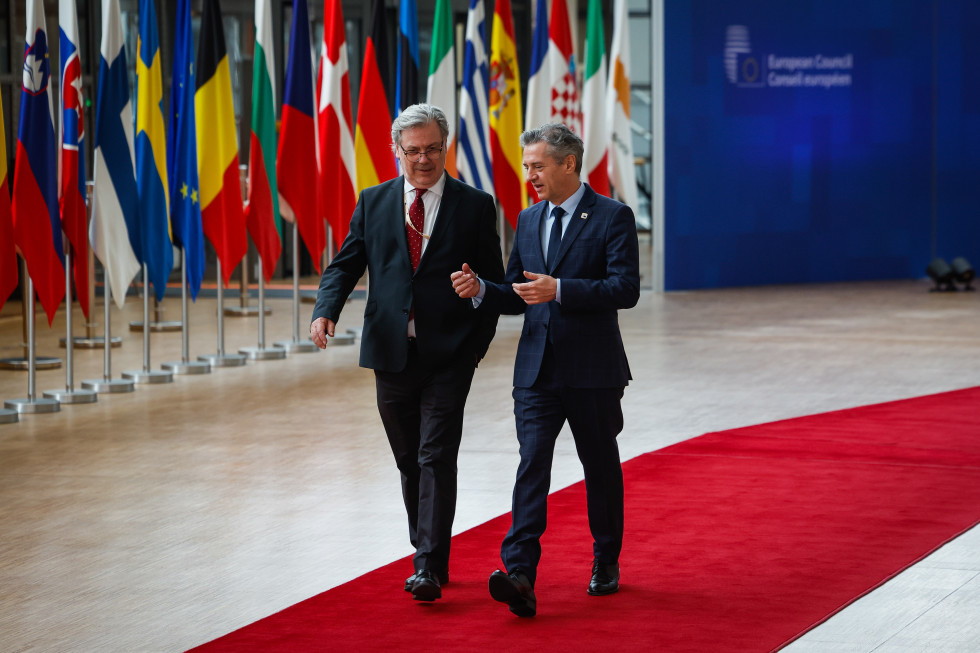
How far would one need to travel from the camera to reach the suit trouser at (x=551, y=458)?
4.29m

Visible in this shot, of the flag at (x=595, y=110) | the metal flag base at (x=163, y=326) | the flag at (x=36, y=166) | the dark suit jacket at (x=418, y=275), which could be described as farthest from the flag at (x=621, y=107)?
the dark suit jacket at (x=418, y=275)

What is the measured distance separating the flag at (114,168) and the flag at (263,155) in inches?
61.2

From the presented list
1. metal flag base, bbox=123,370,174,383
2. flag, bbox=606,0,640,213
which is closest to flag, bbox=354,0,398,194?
metal flag base, bbox=123,370,174,383

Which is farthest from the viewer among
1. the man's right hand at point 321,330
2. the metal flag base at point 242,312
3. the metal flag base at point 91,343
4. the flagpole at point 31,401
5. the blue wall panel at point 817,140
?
the blue wall panel at point 817,140

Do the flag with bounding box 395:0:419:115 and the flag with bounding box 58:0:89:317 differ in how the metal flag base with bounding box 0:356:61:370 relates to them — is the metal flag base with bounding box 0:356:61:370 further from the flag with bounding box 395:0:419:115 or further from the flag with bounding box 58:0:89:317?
Result: the flag with bounding box 395:0:419:115

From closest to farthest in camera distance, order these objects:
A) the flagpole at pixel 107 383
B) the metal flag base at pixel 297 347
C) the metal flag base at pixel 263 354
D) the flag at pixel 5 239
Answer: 1. the flag at pixel 5 239
2. the flagpole at pixel 107 383
3. the metal flag base at pixel 263 354
4. the metal flag base at pixel 297 347

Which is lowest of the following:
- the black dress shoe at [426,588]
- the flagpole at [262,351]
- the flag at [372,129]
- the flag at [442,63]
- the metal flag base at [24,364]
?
the black dress shoe at [426,588]

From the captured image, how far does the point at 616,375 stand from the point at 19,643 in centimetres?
192

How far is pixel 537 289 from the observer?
4.21 meters

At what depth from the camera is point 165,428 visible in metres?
7.88

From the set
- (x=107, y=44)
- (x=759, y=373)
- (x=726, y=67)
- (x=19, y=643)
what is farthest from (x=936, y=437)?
(x=726, y=67)

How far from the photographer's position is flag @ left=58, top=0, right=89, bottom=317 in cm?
848

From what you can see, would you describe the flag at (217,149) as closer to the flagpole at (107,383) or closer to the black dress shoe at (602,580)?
the flagpole at (107,383)

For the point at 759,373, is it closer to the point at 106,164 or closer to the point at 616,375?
the point at 106,164
